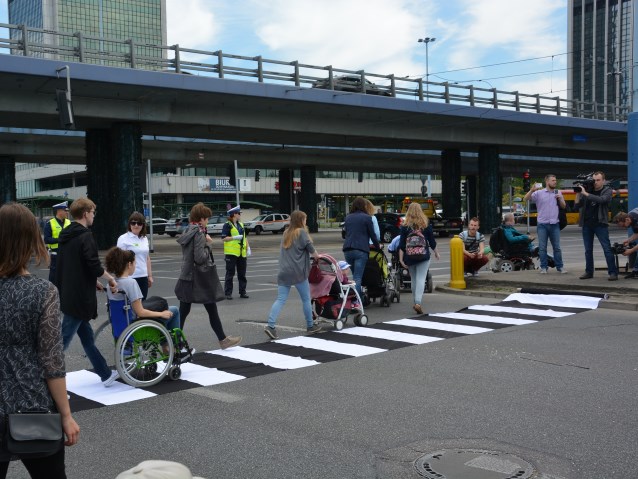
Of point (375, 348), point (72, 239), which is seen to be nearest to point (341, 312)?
point (375, 348)

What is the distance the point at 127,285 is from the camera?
692 cm

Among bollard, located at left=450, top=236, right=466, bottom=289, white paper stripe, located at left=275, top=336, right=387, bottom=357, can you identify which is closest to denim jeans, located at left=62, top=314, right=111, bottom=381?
white paper stripe, located at left=275, top=336, right=387, bottom=357

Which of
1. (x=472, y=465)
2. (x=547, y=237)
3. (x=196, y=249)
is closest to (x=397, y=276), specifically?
→ (x=547, y=237)

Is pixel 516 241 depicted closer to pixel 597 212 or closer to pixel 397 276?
pixel 597 212

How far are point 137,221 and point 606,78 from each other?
66.3m

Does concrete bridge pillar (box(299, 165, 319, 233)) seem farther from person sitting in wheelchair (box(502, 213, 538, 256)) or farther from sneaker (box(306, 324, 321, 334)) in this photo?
sneaker (box(306, 324, 321, 334))

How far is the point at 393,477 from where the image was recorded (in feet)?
14.8

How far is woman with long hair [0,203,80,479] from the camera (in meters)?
2.95

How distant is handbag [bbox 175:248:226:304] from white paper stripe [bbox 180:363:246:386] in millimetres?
786

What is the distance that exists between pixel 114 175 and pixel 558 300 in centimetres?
2398

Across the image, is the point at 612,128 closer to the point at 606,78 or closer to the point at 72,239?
the point at 606,78

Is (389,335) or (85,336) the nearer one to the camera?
(85,336)

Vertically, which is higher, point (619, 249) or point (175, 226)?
point (619, 249)

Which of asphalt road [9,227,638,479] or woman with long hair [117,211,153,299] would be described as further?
woman with long hair [117,211,153,299]
